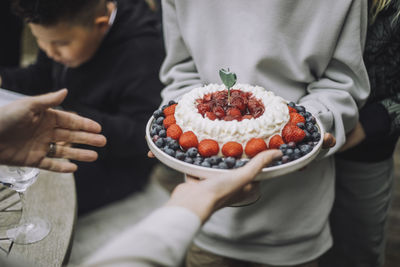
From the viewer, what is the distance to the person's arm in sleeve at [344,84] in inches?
34.9

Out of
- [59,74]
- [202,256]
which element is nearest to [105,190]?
[59,74]

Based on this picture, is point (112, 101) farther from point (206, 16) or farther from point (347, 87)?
point (347, 87)

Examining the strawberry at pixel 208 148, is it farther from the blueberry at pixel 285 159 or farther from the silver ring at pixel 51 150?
the silver ring at pixel 51 150

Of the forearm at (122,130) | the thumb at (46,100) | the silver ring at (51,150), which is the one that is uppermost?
the thumb at (46,100)

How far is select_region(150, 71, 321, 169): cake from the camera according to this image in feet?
2.64

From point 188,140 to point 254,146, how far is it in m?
0.16

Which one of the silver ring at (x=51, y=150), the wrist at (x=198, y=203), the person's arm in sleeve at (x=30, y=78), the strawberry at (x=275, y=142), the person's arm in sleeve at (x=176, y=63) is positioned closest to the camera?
the wrist at (x=198, y=203)

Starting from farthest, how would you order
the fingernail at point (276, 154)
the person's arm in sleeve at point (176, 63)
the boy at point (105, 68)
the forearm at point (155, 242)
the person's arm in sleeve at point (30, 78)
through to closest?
the person's arm in sleeve at point (30, 78)
the boy at point (105, 68)
the person's arm in sleeve at point (176, 63)
the fingernail at point (276, 154)
the forearm at point (155, 242)

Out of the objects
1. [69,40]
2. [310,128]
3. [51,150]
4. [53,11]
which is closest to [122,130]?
[69,40]

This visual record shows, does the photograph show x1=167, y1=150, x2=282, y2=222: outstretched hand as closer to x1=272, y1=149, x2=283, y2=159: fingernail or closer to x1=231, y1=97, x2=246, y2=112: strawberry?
x1=272, y1=149, x2=283, y2=159: fingernail

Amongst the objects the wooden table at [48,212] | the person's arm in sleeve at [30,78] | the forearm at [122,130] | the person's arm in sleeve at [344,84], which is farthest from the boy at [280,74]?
the person's arm in sleeve at [30,78]

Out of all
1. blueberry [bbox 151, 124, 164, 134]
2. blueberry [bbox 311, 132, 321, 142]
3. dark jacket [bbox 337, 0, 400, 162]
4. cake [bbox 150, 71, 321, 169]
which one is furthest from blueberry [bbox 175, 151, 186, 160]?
dark jacket [bbox 337, 0, 400, 162]

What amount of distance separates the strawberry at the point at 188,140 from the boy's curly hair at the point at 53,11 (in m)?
0.95

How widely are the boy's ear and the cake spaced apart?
866 millimetres
